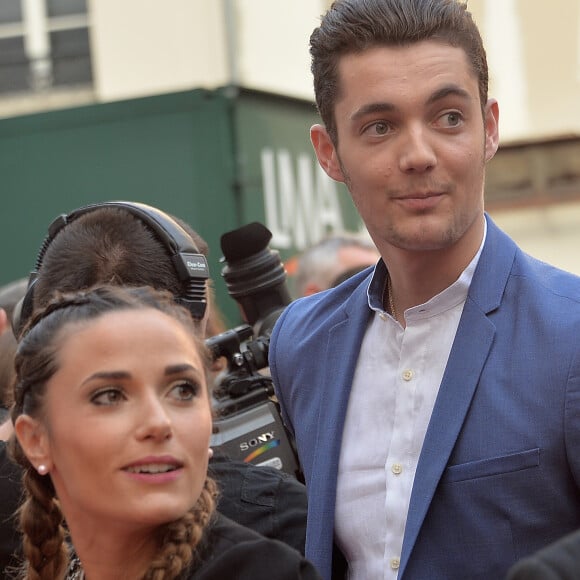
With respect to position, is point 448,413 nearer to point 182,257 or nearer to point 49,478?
point 182,257

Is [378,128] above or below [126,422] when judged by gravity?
above

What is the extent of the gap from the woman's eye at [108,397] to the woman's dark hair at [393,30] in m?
0.73

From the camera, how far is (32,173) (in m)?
8.55

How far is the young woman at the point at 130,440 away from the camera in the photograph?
2.21 meters

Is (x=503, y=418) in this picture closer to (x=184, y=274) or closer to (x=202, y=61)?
(x=184, y=274)

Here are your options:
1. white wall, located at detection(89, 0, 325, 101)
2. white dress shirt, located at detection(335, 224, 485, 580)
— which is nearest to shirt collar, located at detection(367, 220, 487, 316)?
white dress shirt, located at detection(335, 224, 485, 580)

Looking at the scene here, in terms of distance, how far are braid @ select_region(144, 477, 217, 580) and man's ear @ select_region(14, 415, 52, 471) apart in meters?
0.25

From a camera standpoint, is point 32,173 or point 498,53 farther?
point 498,53

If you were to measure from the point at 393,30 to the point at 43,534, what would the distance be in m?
1.12

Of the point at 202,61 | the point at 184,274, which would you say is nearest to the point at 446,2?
the point at 184,274

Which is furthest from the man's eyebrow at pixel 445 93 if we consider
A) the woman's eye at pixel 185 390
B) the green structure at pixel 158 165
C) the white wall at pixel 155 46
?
the white wall at pixel 155 46

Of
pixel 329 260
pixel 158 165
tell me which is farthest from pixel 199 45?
pixel 329 260

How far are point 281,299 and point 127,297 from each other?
98 cm

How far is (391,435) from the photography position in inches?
98.7
